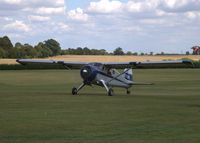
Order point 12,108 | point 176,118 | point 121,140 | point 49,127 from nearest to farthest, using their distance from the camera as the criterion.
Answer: point 121,140 < point 49,127 < point 176,118 < point 12,108

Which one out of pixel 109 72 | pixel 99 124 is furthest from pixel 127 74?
pixel 99 124

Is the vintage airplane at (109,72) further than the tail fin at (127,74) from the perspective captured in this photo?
No

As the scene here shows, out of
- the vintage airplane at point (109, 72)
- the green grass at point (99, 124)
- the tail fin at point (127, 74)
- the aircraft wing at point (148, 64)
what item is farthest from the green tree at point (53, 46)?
the green grass at point (99, 124)

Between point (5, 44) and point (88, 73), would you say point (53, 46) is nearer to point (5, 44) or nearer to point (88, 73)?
point (5, 44)

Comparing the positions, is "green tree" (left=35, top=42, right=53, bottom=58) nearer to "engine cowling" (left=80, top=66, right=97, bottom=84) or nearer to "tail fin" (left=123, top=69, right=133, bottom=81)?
"tail fin" (left=123, top=69, right=133, bottom=81)

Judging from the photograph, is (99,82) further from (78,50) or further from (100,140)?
(78,50)

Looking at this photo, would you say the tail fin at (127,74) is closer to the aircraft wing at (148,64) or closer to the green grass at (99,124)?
the aircraft wing at (148,64)

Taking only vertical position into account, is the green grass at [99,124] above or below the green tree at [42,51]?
below

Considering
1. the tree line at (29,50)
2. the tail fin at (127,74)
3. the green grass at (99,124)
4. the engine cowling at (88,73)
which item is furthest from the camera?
the tree line at (29,50)

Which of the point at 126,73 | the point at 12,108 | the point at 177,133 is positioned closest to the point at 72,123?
the point at 177,133

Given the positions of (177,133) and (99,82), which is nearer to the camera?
(177,133)

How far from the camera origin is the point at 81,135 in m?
12.9

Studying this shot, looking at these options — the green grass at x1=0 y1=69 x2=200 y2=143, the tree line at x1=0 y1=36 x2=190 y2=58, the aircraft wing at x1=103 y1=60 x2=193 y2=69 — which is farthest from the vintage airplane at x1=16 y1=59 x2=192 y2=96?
the tree line at x1=0 y1=36 x2=190 y2=58

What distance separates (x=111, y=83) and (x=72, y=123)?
56.2 ft
